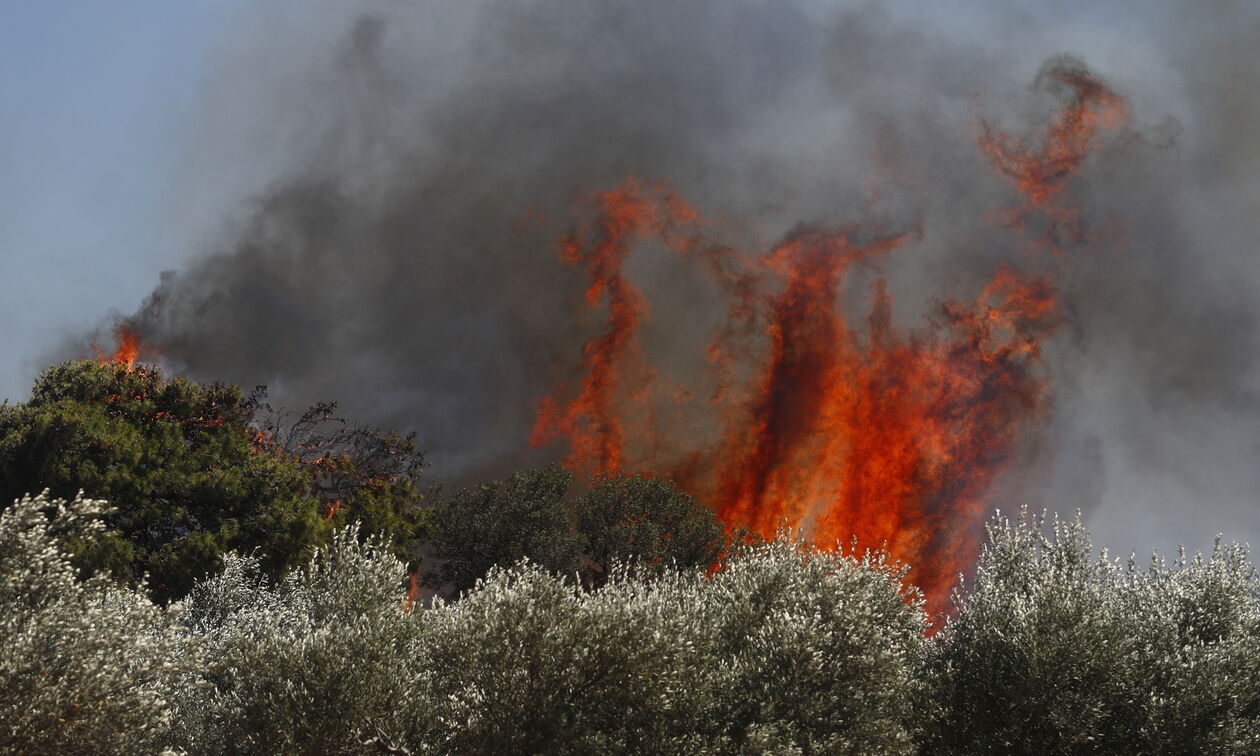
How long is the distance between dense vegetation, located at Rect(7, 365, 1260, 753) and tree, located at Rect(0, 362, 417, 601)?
13082mm

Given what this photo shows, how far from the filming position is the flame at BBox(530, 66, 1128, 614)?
267ft

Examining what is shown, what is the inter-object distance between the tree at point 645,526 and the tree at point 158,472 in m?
14.2

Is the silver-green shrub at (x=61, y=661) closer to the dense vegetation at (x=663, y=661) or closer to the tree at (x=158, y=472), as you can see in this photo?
the dense vegetation at (x=663, y=661)

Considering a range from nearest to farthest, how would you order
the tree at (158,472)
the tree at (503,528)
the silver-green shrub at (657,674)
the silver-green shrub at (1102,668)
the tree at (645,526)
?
the silver-green shrub at (657,674) → the silver-green shrub at (1102,668) → the tree at (158,472) → the tree at (503,528) → the tree at (645,526)

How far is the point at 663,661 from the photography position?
77.8 ft

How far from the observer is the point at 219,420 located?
53250mm

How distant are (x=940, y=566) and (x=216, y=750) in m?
62.4

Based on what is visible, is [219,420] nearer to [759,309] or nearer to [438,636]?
[438,636]

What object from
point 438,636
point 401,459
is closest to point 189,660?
point 438,636

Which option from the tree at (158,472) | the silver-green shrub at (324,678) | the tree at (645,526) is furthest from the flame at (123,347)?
the silver-green shrub at (324,678)

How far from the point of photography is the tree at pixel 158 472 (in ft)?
152

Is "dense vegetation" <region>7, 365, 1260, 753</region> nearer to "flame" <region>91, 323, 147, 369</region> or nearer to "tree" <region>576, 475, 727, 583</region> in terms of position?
"tree" <region>576, 475, 727, 583</region>

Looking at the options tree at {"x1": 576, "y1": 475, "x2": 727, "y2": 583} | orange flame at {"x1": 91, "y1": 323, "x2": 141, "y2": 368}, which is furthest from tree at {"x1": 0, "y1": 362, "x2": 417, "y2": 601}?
orange flame at {"x1": 91, "y1": 323, "x2": 141, "y2": 368}

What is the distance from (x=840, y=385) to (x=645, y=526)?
103 feet
